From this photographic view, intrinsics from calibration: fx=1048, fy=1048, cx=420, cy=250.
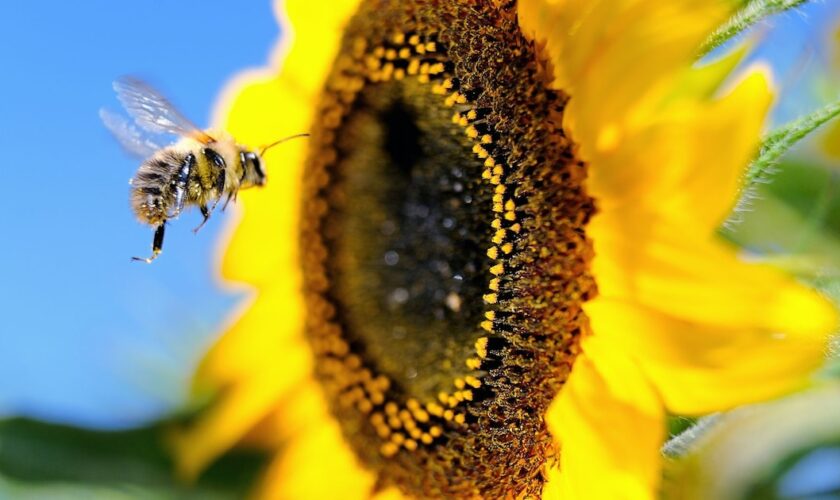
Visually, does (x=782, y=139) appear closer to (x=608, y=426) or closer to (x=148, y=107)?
(x=608, y=426)

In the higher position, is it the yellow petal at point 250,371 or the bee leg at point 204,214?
the bee leg at point 204,214

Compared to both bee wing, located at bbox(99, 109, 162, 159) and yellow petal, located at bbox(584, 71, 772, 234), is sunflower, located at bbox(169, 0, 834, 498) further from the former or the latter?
bee wing, located at bbox(99, 109, 162, 159)

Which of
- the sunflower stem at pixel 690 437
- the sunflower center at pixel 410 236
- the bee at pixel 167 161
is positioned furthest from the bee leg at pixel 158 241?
the sunflower stem at pixel 690 437

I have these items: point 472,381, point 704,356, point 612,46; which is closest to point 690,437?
point 704,356

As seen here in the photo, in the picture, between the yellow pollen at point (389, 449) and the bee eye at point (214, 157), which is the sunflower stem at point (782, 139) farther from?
the bee eye at point (214, 157)

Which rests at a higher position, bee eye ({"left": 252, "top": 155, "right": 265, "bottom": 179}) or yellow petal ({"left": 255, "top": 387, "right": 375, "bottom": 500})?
bee eye ({"left": 252, "top": 155, "right": 265, "bottom": 179})

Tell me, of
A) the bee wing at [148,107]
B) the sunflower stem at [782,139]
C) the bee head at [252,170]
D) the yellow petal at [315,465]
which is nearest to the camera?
the sunflower stem at [782,139]

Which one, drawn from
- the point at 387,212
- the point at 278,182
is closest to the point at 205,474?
the point at 278,182

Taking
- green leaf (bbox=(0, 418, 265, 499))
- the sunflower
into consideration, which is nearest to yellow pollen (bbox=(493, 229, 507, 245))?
the sunflower
